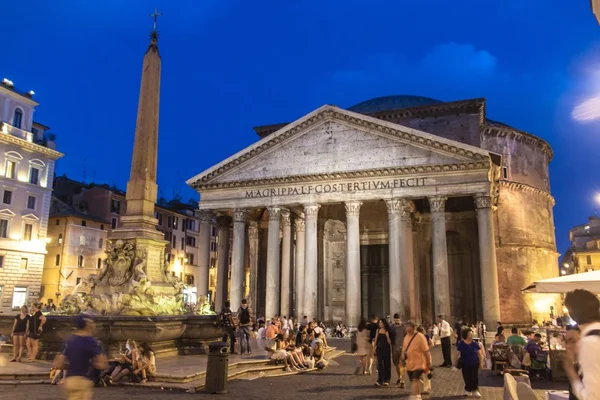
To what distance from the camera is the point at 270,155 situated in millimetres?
28453

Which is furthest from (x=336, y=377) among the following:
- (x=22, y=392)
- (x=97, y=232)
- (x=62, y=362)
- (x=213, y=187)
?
(x=97, y=232)

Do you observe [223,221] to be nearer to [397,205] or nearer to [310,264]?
[310,264]

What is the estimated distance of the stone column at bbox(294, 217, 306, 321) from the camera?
26641 millimetres

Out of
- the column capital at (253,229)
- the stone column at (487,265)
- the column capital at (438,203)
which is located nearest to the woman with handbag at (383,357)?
the stone column at (487,265)

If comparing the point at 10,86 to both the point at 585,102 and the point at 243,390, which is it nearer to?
the point at 243,390

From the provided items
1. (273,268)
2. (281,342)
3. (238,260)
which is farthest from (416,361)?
(238,260)

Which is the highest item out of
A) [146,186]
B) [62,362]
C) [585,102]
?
[585,102]

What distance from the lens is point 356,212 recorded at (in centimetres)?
2625

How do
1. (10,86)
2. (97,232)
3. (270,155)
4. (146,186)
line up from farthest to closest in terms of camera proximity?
(97,232), (10,86), (270,155), (146,186)

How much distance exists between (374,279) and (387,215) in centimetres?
604

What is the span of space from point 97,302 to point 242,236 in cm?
1764

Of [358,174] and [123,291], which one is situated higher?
[358,174]

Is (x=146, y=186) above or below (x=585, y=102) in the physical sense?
below

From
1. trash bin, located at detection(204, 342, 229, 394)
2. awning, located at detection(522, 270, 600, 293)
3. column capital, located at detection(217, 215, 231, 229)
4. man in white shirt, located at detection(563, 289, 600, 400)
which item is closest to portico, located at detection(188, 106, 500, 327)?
column capital, located at detection(217, 215, 231, 229)
